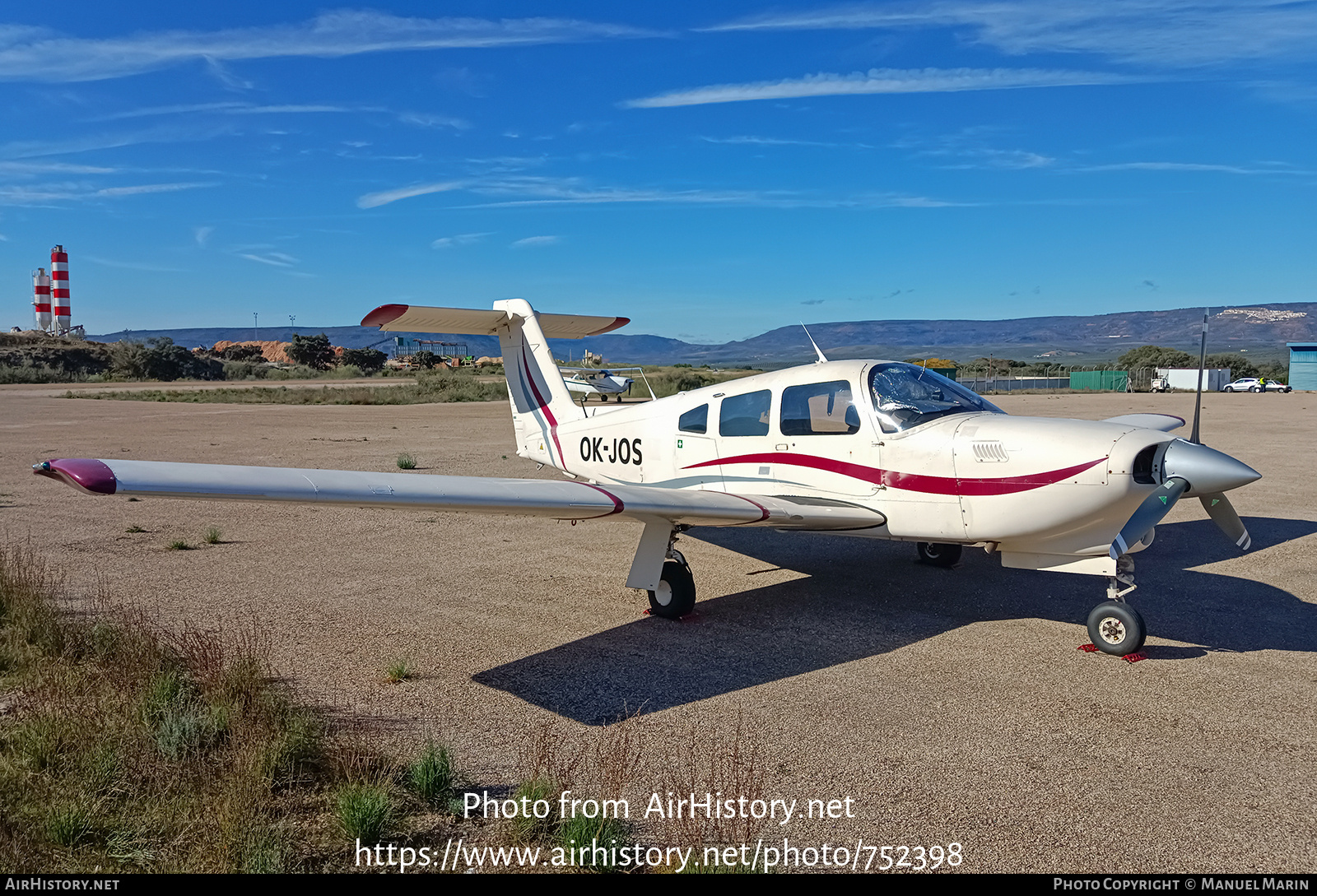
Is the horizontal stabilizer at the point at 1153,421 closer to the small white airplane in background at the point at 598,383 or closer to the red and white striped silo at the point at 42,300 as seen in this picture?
the small white airplane in background at the point at 598,383

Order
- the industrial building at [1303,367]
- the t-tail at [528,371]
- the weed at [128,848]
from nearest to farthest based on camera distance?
the weed at [128,848]
the t-tail at [528,371]
the industrial building at [1303,367]

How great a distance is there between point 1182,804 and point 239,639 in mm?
6448

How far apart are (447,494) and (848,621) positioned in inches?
151

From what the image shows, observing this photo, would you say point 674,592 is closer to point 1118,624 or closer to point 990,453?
point 990,453

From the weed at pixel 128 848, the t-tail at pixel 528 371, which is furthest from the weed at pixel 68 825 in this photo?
the t-tail at pixel 528 371

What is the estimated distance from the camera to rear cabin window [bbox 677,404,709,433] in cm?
881

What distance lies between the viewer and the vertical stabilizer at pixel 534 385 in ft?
36.1

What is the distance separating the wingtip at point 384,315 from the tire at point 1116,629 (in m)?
7.52

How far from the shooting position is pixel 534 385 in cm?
1112

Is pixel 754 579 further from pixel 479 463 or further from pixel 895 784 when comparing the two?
pixel 479 463

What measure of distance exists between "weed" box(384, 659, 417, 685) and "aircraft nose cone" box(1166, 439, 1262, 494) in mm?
5667

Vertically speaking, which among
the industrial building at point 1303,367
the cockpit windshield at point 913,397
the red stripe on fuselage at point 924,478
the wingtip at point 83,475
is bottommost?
the red stripe on fuselage at point 924,478

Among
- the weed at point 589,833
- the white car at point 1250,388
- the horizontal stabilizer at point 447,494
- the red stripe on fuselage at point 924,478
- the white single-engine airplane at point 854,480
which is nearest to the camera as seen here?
the weed at point 589,833

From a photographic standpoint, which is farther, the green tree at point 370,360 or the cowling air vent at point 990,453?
the green tree at point 370,360
